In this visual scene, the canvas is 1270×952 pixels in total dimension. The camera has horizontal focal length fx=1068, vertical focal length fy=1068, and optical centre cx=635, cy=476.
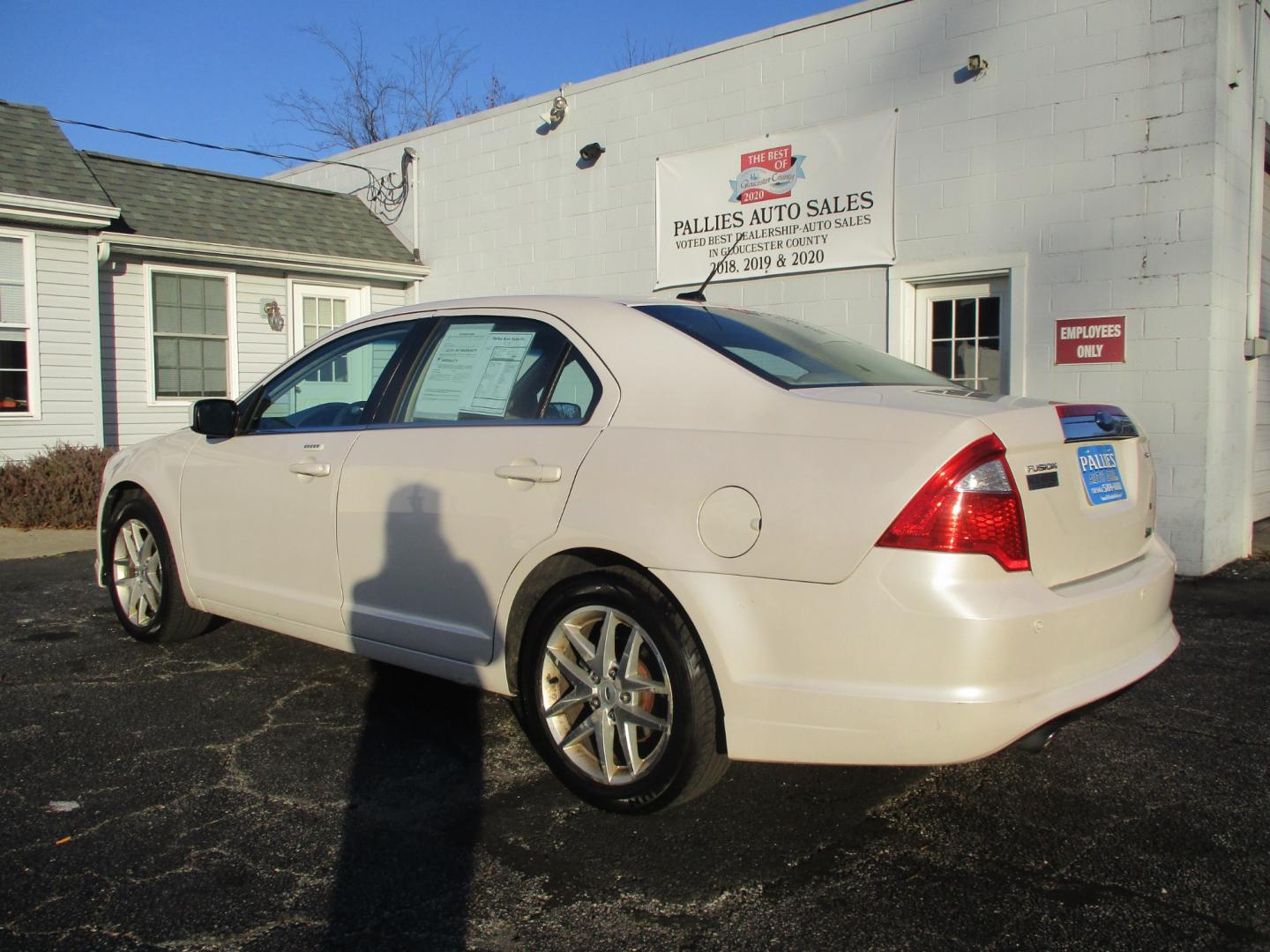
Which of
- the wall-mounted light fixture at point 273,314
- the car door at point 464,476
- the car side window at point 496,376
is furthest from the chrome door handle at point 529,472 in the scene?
the wall-mounted light fixture at point 273,314

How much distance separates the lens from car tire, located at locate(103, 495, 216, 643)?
511cm

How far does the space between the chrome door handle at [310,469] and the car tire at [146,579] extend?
1139 millimetres

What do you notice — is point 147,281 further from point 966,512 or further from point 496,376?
A: point 966,512

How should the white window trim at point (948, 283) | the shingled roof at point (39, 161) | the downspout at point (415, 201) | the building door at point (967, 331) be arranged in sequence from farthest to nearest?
the downspout at point (415, 201)
the shingled roof at point (39, 161)
the building door at point (967, 331)
the white window trim at point (948, 283)

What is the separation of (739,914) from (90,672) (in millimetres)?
3544

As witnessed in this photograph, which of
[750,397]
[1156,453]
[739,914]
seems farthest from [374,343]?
[1156,453]

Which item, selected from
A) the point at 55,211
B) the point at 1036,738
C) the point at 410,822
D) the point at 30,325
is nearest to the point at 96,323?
the point at 30,325

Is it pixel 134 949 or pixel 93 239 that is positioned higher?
pixel 93 239

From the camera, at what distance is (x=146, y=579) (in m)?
5.30

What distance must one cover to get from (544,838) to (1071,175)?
6909 mm

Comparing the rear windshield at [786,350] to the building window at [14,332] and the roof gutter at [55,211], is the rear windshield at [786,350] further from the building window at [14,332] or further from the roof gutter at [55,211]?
the building window at [14,332]

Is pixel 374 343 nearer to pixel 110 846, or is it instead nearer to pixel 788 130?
pixel 110 846

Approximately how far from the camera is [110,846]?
3.08 meters

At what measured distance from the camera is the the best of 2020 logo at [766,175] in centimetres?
975
